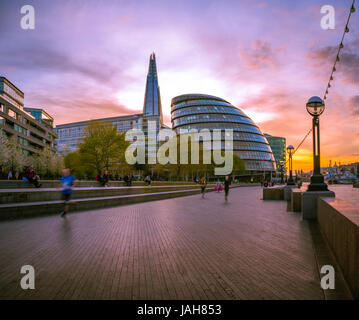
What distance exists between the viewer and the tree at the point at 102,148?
36156 mm

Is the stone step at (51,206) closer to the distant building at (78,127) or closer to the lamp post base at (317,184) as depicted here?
the lamp post base at (317,184)

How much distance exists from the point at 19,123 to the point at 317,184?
222 feet

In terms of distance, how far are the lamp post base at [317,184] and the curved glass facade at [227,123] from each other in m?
72.1

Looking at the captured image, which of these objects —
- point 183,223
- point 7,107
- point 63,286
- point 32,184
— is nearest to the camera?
point 63,286

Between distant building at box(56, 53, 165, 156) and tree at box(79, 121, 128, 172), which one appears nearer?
tree at box(79, 121, 128, 172)

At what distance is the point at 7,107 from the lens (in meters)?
54.0

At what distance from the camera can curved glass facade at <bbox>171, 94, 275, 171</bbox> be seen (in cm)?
8175

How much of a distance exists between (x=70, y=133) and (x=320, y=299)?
17641 cm

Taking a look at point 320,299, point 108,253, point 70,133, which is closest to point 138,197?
point 108,253

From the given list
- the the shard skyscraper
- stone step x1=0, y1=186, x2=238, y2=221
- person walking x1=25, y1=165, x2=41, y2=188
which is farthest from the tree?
the the shard skyscraper

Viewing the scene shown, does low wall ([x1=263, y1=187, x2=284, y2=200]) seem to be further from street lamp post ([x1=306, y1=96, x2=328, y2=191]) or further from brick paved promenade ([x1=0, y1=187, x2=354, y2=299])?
brick paved promenade ([x1=0, y1=187, x2=354, y2=299])

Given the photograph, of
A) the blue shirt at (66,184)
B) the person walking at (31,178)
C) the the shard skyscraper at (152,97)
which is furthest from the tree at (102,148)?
the the shard skyscraper at (152,97)

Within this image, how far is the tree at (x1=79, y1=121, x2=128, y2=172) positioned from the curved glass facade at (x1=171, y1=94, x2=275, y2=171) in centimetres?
4657
